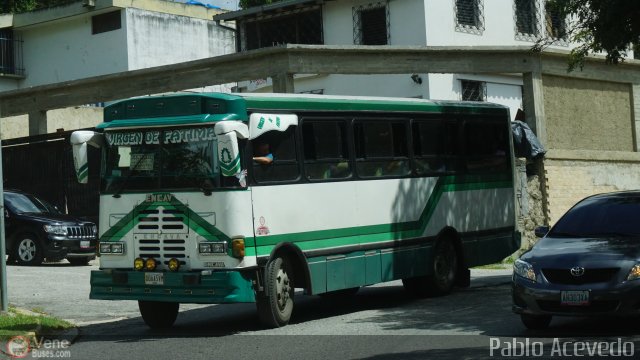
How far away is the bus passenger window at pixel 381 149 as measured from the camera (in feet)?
49.4

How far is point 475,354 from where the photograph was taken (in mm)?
10211

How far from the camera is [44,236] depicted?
23562 mm

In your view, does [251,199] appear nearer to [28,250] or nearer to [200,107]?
[200,107]

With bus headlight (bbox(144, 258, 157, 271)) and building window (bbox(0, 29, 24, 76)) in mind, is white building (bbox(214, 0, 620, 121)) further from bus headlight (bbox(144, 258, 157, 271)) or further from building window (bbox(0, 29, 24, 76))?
bus headlight (bbox(144, 258, 157, 271))

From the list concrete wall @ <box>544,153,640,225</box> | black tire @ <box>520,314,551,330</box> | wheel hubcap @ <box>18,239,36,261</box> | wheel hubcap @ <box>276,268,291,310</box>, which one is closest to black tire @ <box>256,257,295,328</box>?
wheel hubcap @ <box>276,268,291,310</box>

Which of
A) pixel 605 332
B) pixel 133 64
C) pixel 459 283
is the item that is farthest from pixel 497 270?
pixel 133 64

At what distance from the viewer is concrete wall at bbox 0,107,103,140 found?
105 feet

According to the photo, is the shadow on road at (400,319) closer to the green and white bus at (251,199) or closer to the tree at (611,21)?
the green and white bus at (251,199)

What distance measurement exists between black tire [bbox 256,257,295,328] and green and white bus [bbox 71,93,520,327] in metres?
0.01

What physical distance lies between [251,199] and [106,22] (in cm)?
2957

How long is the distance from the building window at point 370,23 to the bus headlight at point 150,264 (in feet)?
73.5

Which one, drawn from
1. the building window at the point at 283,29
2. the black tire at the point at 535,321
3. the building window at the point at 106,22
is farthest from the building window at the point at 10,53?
the black tire at the point at 535,321

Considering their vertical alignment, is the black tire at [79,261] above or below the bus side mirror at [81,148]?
below

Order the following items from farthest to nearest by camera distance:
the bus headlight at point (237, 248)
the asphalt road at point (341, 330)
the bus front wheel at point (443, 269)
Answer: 1. the bus front wheel at point (443, 269)
2. the bus headlight at point (237, 248)
3. the asphalt road at point (341, 330)
